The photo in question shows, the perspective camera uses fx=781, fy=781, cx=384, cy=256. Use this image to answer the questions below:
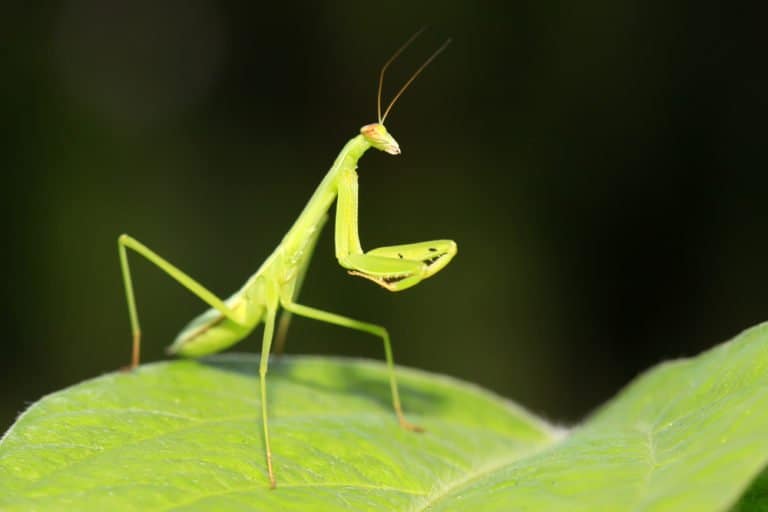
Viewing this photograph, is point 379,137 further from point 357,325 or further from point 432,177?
point 432,177

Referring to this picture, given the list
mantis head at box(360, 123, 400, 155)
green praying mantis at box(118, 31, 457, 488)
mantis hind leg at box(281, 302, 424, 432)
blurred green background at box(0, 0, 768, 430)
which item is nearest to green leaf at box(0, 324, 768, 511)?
mantis hind leg at box(281, 302, 424, 432)

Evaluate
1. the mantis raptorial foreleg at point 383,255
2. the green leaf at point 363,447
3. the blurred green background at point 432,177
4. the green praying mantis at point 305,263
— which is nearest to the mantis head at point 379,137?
the green praying mantis at point 305,263

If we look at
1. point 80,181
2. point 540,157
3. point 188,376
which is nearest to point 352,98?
point 540,157

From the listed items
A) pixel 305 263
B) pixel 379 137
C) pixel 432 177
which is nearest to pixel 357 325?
pixel 305 263

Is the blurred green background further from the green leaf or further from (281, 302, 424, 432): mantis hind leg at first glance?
the green leaf

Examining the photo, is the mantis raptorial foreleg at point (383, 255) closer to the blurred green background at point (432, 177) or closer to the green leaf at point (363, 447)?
the green leaf at point (363, 447)

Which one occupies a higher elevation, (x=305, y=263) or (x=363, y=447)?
(x=305, y=263)
